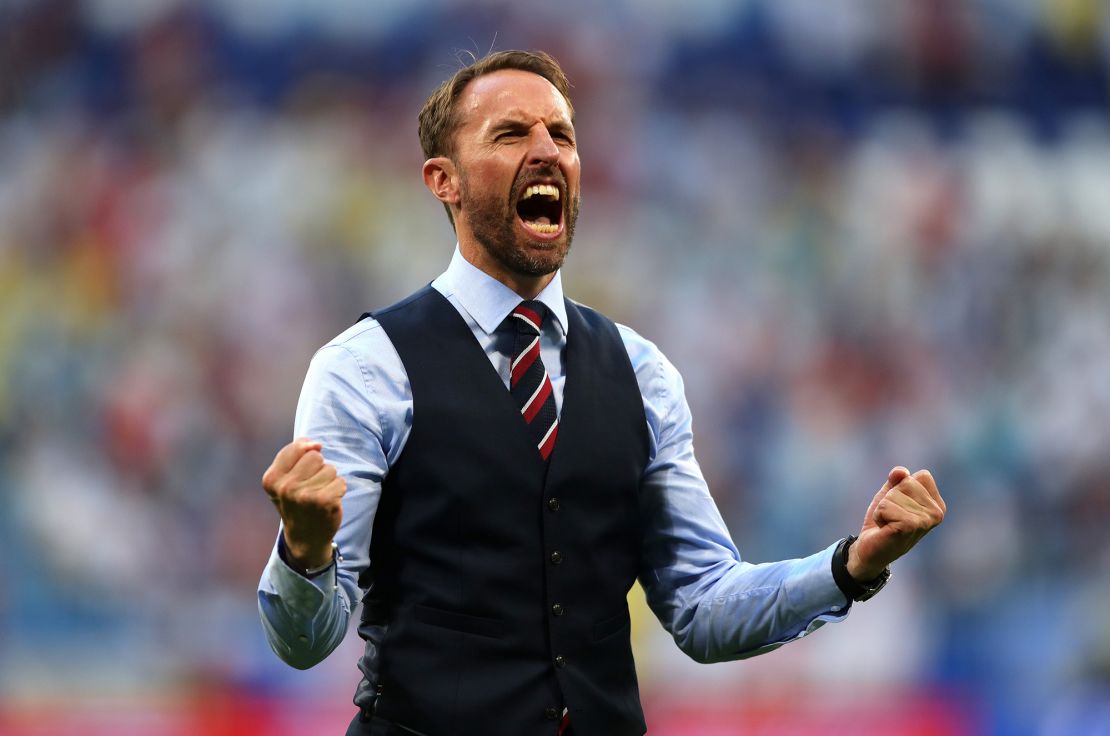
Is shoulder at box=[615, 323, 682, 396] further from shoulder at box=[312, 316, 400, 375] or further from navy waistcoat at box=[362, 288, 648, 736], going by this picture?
shoulder at box=[312, 316, 400, 375]

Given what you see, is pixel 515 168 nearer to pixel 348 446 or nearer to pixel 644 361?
pixel 644 361

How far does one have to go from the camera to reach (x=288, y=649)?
1745 mm

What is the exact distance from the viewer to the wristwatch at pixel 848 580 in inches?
71.5

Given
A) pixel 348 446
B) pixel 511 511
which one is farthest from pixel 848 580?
pixel 348 446

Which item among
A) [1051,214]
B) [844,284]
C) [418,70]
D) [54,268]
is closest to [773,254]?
[844,284]

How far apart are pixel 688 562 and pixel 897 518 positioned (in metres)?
0.42

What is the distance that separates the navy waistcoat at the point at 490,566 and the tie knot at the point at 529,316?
0.31 ft

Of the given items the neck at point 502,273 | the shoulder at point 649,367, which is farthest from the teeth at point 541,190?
the shoulder at point 649,367

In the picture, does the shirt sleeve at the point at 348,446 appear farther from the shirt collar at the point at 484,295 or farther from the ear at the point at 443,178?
the ear at the point at 443,178

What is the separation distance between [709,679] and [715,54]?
8.17 ft

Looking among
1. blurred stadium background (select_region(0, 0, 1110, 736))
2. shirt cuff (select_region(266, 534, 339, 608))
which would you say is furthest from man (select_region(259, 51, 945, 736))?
blurred stadium background (select_region(0, 0, 1110, 736))

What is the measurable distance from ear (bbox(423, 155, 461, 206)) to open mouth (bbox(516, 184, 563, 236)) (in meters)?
0.11

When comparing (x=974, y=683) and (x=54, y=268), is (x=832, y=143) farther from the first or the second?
(x=54, y=268)

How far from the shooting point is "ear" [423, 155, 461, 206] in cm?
210
